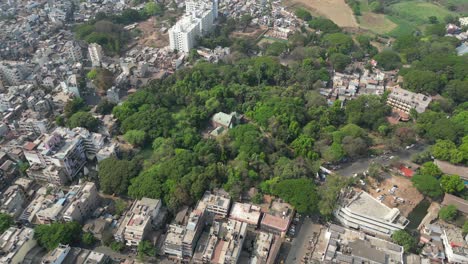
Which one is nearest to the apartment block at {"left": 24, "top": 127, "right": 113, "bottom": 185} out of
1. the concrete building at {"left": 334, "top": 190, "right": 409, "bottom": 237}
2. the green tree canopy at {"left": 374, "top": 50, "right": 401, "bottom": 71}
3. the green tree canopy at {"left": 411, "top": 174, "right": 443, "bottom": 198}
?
the concrete building at {"left": 334, "top": 190, "right": 409, "bottom": 237}

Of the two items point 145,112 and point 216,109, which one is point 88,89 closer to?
point 145,112

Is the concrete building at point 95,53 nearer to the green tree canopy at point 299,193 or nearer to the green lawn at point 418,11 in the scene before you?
the green tree canopy at point 299,193

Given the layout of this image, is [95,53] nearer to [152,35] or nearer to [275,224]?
[152,35]

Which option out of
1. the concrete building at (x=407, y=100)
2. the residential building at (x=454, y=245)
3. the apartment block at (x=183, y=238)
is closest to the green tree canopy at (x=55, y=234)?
the apartment block at (x=183, y=238)

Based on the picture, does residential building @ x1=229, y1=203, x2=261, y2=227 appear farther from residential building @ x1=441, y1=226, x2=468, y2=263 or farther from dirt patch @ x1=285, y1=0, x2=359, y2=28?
dirt patch @ x1=285, y1=0, x2=359, y2=28

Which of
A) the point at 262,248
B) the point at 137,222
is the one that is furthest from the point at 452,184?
the point at 137,222

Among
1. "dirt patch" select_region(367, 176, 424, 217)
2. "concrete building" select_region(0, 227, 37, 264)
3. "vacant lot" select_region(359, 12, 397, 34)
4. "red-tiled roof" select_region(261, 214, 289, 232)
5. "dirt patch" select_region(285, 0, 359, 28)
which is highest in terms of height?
"concrete building" select_region(0, 227, 37, 264)
